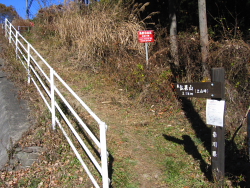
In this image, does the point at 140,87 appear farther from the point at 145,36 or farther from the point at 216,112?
the point at 216,112

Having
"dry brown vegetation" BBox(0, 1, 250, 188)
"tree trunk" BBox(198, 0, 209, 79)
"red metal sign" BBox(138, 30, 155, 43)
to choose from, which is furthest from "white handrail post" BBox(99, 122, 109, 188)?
"red metal sign" BBox(138, 30, 155, 43)

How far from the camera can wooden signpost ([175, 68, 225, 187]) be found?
3.34 m

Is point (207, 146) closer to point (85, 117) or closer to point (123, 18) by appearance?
point (85, 117)

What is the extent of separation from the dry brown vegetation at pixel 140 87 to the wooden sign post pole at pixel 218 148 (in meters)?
0.32

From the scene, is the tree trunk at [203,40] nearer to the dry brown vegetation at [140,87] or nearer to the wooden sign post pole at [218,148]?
the dry brown vegetation at [140,87]

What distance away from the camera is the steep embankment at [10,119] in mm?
4699

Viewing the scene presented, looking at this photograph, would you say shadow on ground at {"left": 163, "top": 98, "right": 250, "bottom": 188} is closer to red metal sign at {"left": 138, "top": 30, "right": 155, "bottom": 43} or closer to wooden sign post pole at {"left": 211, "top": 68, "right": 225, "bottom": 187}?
wooden sign post pole at {"left": 211, "top": 68, "right": 225, "bottom": 187}

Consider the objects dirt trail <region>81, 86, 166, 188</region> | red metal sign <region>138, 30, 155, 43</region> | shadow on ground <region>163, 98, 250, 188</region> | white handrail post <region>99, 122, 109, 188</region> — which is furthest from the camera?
red metal sign <region>138, 30, 155, 43</region>

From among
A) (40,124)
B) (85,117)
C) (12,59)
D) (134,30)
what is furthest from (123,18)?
(40,124)

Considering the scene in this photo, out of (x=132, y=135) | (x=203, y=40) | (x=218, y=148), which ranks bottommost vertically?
(x=132, y=135)

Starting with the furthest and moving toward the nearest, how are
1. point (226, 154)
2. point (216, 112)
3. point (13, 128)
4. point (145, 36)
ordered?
point (145, 36), point (13, 128), point (226, 154), point (216, 112)

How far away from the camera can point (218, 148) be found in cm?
346

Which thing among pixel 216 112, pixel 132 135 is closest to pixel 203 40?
pixel 132 135

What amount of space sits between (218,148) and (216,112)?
455 millimetres
